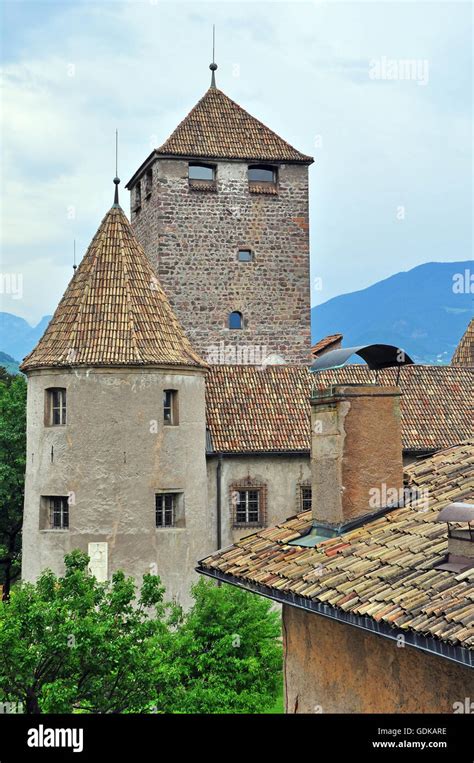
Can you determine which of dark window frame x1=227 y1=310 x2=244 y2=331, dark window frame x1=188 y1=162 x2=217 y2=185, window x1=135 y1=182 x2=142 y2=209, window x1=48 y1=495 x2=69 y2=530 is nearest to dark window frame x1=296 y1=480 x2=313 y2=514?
window x1=48 y1=495 x2=69 y2=530

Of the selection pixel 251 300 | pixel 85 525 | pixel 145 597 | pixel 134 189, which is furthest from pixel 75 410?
pixel 134 189

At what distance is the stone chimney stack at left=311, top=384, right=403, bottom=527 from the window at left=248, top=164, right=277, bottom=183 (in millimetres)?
27052

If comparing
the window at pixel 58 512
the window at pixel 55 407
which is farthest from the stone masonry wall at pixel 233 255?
the window at pixel 58 512

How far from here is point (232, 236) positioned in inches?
1465

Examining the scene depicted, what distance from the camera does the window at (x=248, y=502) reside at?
94.6 feet

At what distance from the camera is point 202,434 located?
27.2 metres

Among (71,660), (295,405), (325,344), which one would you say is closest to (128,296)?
(295,405)

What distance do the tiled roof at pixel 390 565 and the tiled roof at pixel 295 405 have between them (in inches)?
636

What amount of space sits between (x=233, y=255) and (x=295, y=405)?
28.3 ft

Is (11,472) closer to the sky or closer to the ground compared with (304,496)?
closer to the sky

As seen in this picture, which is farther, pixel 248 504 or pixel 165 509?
pixel 248 504

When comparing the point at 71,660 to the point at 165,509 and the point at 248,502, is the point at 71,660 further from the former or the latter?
the point at 248,502

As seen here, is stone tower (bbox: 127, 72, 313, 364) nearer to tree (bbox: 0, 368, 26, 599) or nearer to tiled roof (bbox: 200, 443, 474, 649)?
tree (bbox: 0, 368, 26, 599)
